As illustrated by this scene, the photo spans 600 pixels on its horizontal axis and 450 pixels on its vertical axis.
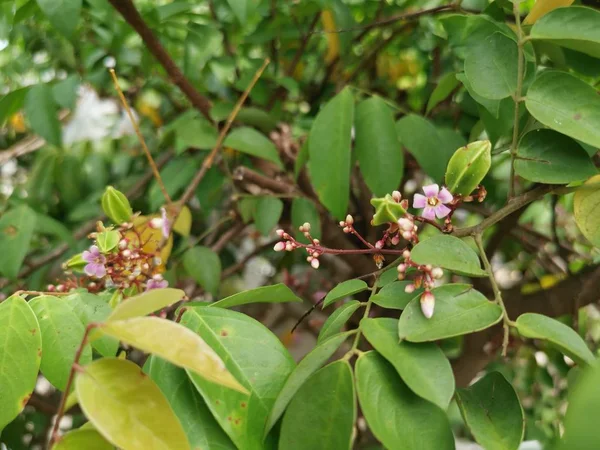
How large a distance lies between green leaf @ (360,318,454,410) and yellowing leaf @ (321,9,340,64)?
53 cm

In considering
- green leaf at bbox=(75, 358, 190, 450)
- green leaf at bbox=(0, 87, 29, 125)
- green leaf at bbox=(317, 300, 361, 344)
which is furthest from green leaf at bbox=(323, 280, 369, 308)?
green leaf at bbox=(0, 87, 29, 125)

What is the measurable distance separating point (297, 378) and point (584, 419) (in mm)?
145

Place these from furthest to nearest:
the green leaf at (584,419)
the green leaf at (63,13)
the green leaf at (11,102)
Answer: the green leaf at (11,102), the green leaf at (63,13), the green leaf at (584,419)

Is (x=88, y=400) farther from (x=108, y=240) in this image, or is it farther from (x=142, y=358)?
(x=142, y=358)

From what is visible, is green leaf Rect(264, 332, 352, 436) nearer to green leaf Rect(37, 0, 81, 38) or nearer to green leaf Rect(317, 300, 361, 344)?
green leaf Rect(317, 300, 361, 344)

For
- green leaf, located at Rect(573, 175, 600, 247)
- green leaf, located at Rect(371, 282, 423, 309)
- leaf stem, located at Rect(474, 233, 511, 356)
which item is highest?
green leaf, located at Rect(371, 282, 423, 309)

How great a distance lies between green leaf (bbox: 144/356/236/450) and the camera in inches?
12.0

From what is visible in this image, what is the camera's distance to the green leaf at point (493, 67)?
38cm

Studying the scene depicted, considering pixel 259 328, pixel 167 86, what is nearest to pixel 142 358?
pixel 167 86

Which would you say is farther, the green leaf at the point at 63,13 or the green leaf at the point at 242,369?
the green leaf at the point at 63,13

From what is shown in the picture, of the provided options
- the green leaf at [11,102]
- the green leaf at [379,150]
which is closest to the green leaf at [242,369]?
the green leaf at [379,150]

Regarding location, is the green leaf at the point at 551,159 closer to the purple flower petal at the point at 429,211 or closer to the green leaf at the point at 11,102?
the purple flower petal at the point at 429,211

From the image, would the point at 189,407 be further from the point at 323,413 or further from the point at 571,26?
the point at 571,26

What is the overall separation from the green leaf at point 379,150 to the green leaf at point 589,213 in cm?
18
